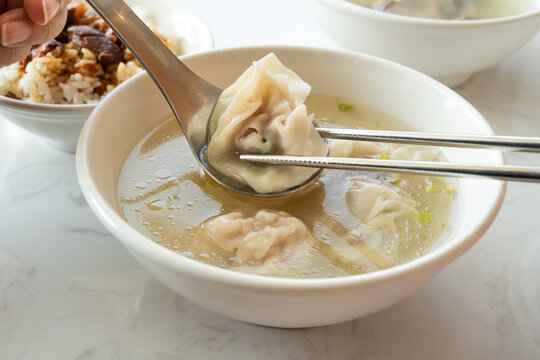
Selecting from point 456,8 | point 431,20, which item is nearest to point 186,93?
point 431,20

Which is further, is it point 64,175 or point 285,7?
point 285,7

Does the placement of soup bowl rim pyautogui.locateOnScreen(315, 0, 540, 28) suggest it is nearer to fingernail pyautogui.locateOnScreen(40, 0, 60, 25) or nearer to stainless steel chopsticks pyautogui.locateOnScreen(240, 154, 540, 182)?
stainless steel chopsticks pyautogui.locateOnScreen(240, 154, 540, 182)

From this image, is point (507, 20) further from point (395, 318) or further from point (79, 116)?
point (79, 116)

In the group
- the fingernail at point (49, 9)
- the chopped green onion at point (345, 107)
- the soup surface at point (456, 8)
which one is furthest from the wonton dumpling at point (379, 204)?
the soup surface at point (456, 8)

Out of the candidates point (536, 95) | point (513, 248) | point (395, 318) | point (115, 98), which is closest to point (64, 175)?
point (115, 98)

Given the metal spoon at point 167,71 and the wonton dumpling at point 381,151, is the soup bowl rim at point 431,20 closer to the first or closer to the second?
the wonton dumpling at point 381,151

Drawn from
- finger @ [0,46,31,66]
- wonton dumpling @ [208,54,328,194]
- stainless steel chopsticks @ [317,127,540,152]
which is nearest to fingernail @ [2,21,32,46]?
finger @ [0,46,31,66]
